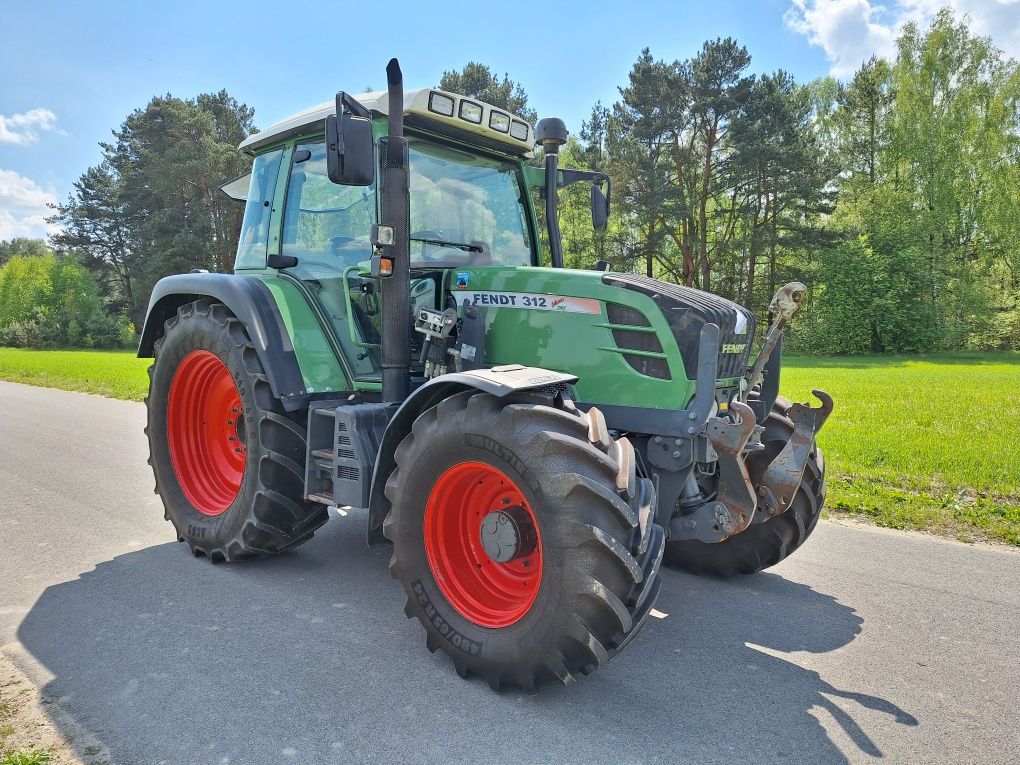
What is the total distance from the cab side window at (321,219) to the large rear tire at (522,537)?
4.99 ft

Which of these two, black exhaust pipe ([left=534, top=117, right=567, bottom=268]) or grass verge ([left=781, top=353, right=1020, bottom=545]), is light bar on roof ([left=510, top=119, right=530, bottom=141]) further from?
grass verge ([left=781, top=353, right=1020, bottom=545])

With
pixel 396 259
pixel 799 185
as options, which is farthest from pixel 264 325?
pixel 799 185

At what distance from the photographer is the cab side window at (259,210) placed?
4.84 metres

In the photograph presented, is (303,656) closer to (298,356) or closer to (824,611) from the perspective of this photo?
(298,356)

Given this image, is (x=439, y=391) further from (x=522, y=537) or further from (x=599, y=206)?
(x=599, y=206)

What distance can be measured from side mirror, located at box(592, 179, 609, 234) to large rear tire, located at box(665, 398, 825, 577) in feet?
5.65

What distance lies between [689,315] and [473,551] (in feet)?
4.92

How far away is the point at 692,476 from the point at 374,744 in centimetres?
189

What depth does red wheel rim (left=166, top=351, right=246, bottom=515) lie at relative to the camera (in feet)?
16.4

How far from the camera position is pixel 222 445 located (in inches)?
203

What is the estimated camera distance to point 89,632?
139 inches

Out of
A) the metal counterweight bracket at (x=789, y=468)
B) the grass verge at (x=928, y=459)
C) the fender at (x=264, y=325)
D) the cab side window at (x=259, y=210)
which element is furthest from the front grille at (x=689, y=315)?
the grass verge at (x=928, y=459)

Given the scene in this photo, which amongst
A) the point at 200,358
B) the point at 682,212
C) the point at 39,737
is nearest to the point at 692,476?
the point at 39,737

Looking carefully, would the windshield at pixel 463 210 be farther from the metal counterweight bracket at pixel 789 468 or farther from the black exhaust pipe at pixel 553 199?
the metal counterweight bracket at pixel 789 468
